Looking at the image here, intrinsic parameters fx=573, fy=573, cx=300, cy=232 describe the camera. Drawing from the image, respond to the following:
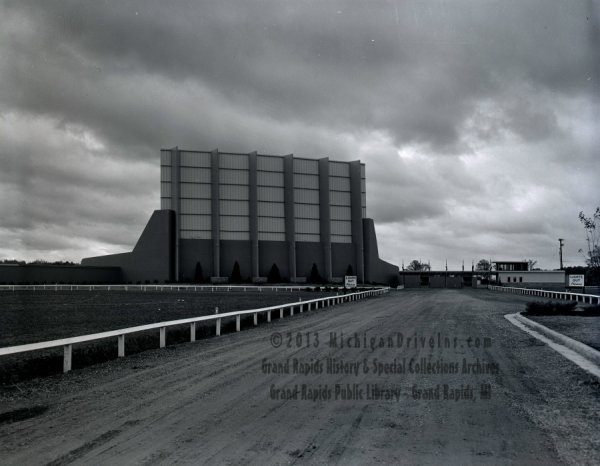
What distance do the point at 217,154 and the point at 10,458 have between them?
83766 mm

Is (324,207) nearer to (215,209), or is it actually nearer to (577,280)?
(215,209)

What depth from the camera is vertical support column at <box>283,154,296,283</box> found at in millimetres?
89188

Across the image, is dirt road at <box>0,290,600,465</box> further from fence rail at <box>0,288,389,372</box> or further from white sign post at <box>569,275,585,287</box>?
white sign post at <box>569,275,585,287</box>

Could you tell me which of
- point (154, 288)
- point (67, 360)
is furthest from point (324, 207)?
point (67, 360)

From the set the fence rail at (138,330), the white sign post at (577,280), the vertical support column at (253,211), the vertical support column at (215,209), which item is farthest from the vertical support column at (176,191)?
the white sign post at (577,280)

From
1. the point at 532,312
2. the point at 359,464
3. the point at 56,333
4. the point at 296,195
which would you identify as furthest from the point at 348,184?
the point at 359,464

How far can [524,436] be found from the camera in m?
6.38

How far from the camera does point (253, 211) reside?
88.3m

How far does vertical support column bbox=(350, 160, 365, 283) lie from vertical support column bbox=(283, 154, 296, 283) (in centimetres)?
1053

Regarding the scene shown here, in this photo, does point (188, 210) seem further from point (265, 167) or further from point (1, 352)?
point (1, 352)

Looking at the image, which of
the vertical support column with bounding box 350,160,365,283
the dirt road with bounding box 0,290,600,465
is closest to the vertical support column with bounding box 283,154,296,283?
the vertical support column with bounding box 350,160,365,283

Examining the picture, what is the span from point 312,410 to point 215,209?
80625mm

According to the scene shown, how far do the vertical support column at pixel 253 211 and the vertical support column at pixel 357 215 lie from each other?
16.4m

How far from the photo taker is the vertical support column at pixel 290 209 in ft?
293
